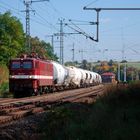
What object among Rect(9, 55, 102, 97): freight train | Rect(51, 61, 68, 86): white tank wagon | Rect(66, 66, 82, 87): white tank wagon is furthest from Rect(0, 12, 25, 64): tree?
Rect(9, 55, 102, 97): freight train

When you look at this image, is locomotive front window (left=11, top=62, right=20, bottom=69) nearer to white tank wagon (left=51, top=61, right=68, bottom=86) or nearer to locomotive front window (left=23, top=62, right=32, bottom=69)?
locomotive front window (left=23, top=62, right=32, bottom=69)

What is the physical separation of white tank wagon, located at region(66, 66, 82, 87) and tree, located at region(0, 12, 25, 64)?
11434 mm

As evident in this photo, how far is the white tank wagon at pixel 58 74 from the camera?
5534 cm

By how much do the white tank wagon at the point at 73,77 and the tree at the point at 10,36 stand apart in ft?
37.5

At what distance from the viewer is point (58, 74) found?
57.1 metres

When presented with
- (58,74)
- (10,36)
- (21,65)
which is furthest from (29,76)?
(10,36)

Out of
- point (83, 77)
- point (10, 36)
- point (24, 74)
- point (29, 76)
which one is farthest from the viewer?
point (10, 36)

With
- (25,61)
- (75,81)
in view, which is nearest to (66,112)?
(25,61)

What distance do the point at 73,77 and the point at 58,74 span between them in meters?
13.4

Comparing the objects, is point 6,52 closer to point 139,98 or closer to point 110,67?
point 139,98

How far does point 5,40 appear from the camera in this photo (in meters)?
83.8

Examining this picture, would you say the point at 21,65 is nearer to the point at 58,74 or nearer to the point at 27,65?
the point at 27,65

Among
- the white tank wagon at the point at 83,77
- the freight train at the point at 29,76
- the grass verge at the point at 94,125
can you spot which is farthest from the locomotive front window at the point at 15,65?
the white tank wagon at the point at 83,77

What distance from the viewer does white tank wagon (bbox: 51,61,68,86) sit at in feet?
182
